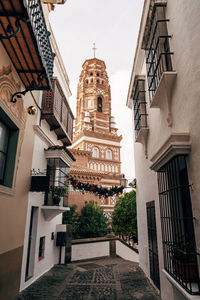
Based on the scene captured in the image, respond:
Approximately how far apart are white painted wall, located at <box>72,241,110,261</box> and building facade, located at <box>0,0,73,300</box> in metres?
4.79

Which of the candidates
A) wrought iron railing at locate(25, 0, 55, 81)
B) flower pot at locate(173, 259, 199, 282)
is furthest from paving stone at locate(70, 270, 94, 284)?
wrought iron railing at locate(25, 0, 55, 81)

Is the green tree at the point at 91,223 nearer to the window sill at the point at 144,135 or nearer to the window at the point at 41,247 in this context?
the window at the point at 41,247

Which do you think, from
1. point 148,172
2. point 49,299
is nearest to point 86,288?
point 49,299

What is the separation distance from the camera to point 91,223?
15383 mm

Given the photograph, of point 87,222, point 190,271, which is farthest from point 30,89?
point 87,222

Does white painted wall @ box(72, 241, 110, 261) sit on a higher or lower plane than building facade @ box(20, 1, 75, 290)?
lower

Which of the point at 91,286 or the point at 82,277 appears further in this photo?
the point at 82,277

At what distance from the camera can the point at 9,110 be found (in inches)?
181

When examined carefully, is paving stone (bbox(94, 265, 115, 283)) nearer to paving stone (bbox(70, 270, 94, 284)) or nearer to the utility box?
paving stone (bbox(70, 270, 94, 284))

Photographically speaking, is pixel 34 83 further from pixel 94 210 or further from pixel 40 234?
pixel 94 210

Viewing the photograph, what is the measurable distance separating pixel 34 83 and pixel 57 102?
2.75 metres

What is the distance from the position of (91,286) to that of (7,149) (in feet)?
14.9

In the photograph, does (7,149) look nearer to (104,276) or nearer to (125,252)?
(104,276)

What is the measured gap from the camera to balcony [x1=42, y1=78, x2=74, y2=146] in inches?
283
